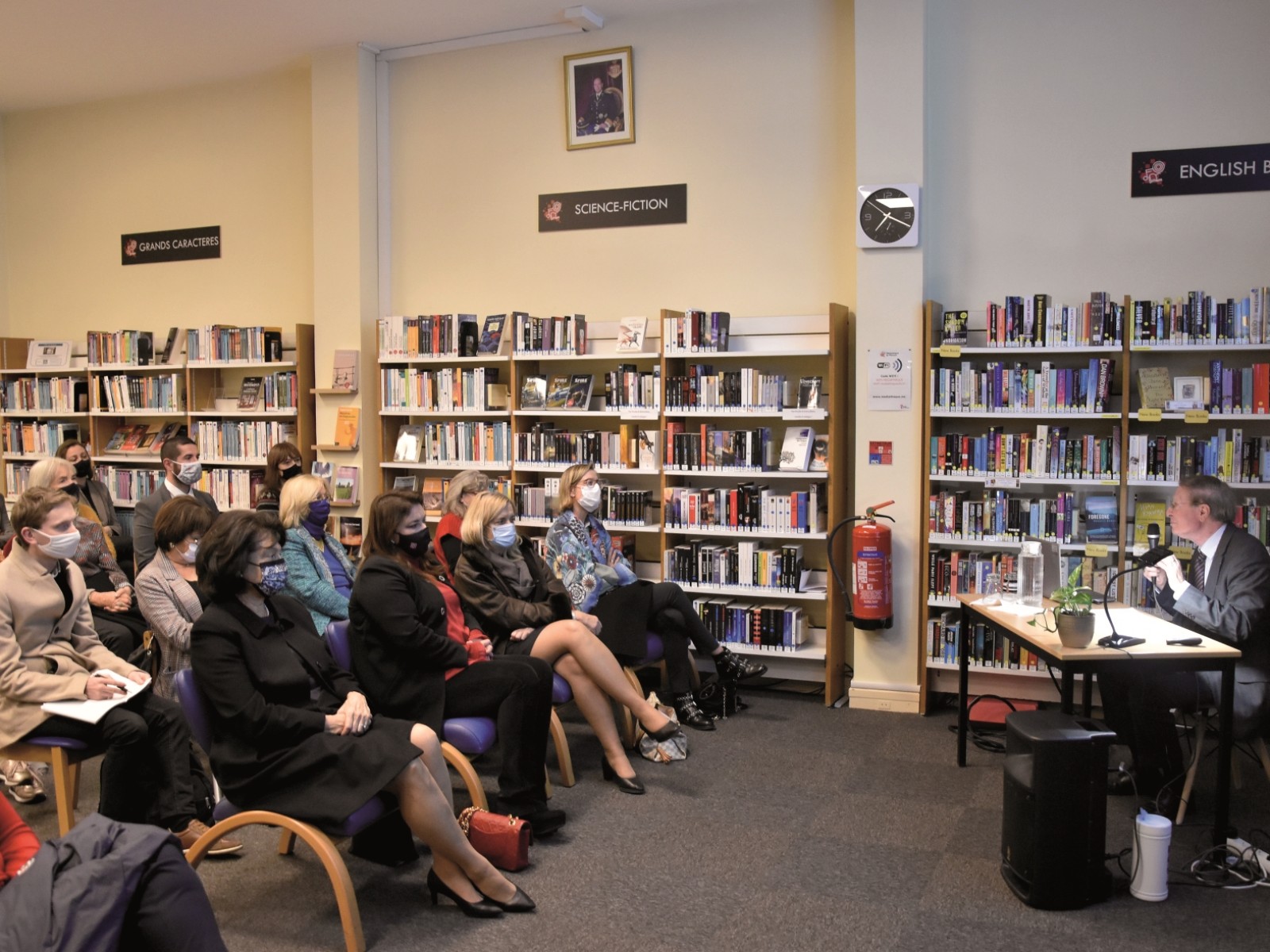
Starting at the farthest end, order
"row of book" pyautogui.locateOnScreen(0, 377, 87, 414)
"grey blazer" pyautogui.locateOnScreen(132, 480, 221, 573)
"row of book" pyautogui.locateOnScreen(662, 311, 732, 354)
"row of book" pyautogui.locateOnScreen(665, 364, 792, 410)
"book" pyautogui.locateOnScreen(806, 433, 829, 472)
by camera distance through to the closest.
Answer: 1. "row of book" pyautogui.locateOnScreen(0, 377, 87, 414)
2. "row of book" pyautogui.locateOnScreen(662, 311, 732, 354)
3. "row of book" pyautogui.locateOnScreen(665, 364, 792, 410)
4. "book" pyautogui.locateOnScreen(806, 433, 829, 472)
5. "grey blazer" pyautogui.locateOnScreen(132, 480, 221, 573)

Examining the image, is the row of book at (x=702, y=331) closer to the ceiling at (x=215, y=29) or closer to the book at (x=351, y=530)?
the ceiling at (x=215, y=29)

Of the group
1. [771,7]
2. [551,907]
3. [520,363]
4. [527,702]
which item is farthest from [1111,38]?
[551,907]

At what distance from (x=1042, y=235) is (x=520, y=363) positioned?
10.7ft

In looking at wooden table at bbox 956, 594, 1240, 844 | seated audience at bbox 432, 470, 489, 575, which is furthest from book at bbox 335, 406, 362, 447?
wooden table at bbox 956, 594, 1240, 844

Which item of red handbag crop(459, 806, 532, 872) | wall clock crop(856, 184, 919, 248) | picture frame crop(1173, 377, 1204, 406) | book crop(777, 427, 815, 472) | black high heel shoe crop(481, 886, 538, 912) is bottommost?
black high heel shoe crop(481, 886, 538, 912)

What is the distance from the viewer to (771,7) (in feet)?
21.2

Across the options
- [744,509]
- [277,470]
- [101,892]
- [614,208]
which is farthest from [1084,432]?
[101,892]

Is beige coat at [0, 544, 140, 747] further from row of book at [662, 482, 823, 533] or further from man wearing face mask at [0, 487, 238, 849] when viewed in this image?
row of book at [662, 482, 823, 533]

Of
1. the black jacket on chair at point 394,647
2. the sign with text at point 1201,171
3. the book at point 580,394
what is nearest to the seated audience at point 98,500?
the book at point 580,394

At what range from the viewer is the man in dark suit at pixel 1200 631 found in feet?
14.0

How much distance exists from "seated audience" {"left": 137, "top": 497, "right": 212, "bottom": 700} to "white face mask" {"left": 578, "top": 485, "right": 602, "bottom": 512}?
189 cm

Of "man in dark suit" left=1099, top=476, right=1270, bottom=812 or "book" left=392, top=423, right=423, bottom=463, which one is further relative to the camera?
"book" left=392, top=423, right=423, bottom=463

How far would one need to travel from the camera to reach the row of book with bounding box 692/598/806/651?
6.25 m

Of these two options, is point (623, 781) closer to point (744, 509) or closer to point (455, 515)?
point (455, 515)
